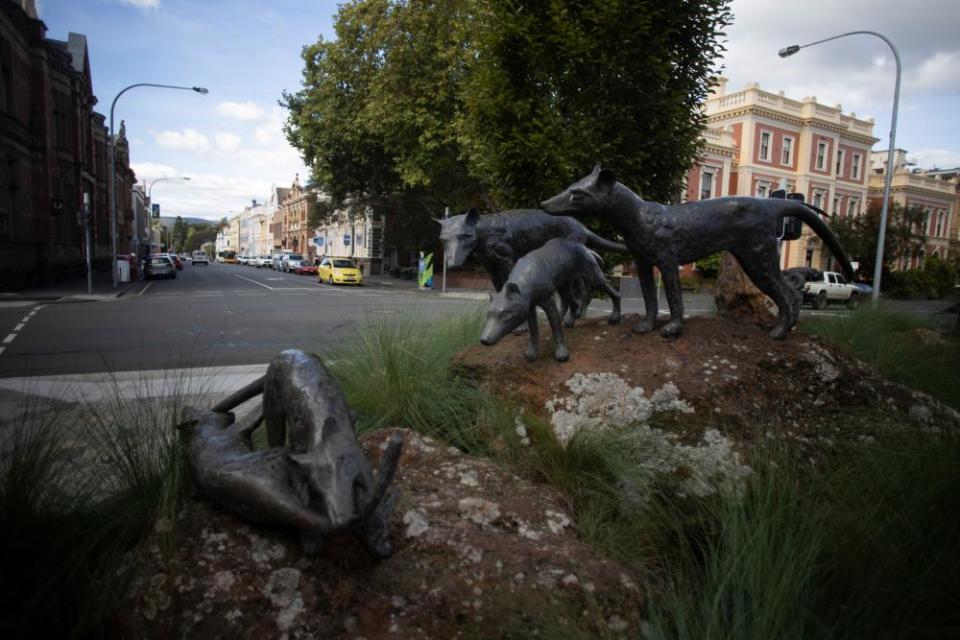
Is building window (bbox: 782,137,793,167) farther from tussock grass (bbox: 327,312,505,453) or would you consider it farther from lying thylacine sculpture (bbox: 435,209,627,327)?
tussock grass (bbox: 327,312,505,453)

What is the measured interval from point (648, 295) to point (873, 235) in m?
33.2

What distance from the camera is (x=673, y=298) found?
12.7 ft

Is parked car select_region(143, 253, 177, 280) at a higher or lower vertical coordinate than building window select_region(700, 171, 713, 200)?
lower

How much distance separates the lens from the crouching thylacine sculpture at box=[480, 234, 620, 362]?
140 inches

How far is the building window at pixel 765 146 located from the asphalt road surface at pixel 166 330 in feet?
116

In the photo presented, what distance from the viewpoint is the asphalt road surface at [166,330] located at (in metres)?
7.89

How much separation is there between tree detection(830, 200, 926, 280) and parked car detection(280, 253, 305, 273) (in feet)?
131

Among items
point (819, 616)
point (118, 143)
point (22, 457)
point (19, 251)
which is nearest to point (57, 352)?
point (22, 457)

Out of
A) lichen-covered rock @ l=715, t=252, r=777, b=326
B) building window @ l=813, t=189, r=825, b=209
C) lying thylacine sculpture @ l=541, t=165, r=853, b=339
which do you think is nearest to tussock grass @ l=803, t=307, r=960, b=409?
lichen-covered rock @ l=715, t=252, r=777, b=326

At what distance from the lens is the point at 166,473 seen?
94.3 inches

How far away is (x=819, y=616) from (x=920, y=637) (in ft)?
0.92

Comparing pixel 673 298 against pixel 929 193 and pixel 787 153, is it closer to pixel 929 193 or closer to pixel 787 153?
pixel 787 153

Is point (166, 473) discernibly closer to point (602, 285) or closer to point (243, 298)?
point (602, 285)

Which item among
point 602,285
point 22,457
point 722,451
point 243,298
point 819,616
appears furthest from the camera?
point 243,298
